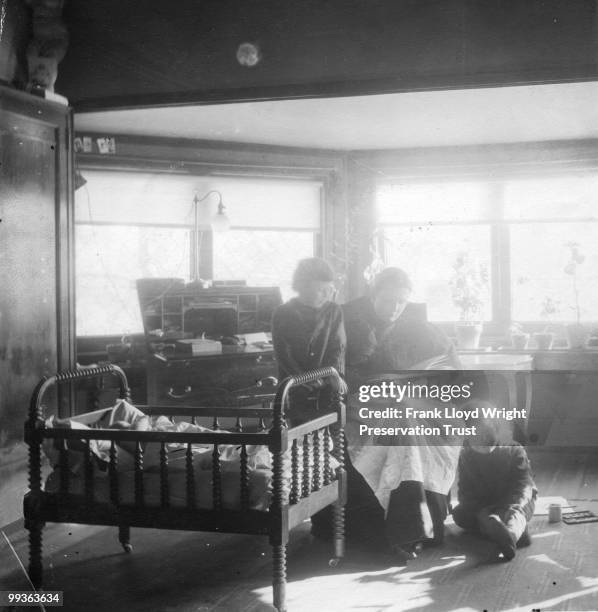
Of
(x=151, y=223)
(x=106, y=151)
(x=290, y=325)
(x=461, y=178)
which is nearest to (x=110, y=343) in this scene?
(x=151, y=223)

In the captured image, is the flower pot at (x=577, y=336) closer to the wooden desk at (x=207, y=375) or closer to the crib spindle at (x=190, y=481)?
the wooden desk at (x=207, y=375)

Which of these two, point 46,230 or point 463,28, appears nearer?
point 463,28

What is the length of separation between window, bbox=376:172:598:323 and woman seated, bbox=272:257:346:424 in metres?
2.35

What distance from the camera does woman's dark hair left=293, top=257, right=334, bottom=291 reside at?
4.26 metres

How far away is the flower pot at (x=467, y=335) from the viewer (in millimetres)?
6199

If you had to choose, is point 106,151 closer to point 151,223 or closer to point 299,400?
point 151,223

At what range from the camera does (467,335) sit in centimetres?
622

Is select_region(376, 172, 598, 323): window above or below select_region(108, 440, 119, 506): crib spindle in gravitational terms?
above

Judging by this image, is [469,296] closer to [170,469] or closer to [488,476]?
[488,476]

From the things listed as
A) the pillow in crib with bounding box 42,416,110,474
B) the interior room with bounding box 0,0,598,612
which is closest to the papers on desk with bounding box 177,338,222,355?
the interior room with bounding box 0,0,598,612

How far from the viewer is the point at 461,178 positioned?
6676 millimetres

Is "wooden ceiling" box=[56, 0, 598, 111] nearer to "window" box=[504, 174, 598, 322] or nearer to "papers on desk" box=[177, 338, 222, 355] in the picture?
"papers on desk" box=[177, 338, 222, 355]

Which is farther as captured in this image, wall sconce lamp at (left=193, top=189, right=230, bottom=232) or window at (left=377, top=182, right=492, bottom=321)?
window at (left=377, top=182, right=492, bottom=321)

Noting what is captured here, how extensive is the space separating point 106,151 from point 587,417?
172 inches
